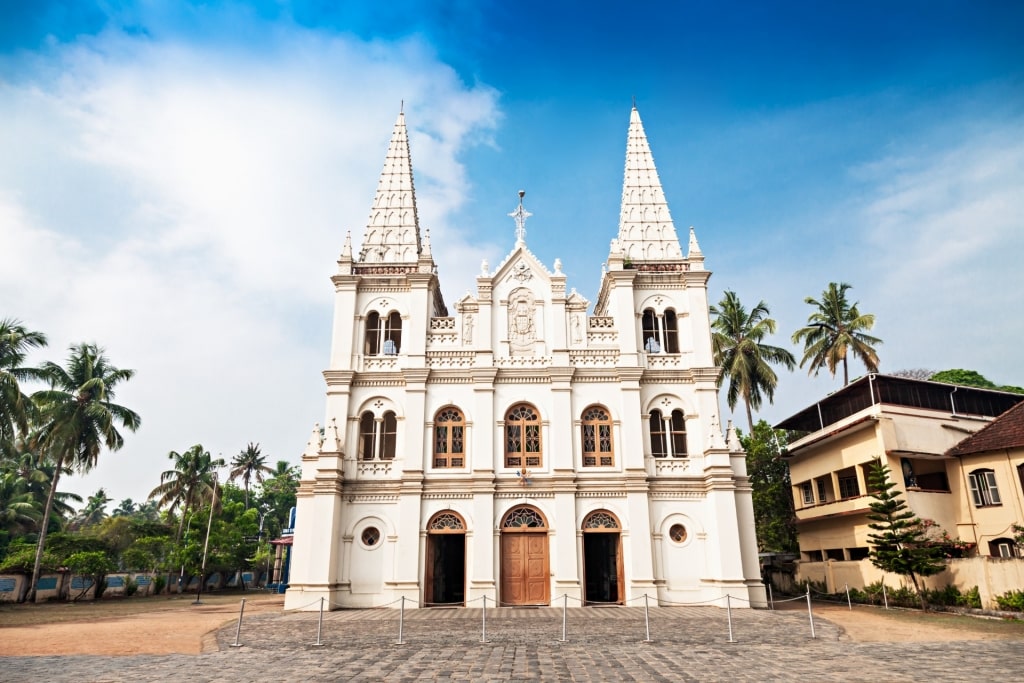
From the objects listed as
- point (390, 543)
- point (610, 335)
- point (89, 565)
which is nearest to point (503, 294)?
A: point (610, 335)

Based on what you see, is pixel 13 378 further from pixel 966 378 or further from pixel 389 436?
pixel 966 378

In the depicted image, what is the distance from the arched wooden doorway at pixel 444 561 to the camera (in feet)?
74.7

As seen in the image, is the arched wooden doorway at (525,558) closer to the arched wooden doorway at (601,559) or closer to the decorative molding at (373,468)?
the arched wooden doorway at (601,559)

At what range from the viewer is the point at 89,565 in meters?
28.6

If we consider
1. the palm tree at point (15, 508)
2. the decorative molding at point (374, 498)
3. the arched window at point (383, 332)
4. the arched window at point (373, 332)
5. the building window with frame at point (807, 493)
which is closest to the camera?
the decorative molding at point (374, 498)

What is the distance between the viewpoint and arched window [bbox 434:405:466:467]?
23.8 metres

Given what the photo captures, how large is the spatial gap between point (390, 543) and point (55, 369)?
2059 cm

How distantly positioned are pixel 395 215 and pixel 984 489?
82.0 ft

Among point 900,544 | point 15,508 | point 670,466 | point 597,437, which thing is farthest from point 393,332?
point 15,508

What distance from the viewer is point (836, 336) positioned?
37438mm

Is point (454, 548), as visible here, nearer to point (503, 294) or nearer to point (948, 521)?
point (503, 294)

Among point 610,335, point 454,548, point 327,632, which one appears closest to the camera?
point 327,632

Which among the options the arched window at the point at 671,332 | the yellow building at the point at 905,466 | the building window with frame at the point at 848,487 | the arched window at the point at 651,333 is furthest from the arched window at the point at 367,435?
the building window with frame at the point at 848,487

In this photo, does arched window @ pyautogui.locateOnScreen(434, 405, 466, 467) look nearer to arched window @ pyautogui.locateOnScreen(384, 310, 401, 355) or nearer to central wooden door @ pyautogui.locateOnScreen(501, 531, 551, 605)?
central wooden door @ pyautogui.locateOnScreen(501, 531, 551, 605)
